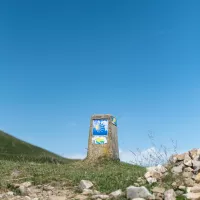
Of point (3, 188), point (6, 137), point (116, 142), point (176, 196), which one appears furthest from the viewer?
point (6, 137)

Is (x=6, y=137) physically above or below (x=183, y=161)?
above

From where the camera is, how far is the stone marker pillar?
20.0 meters

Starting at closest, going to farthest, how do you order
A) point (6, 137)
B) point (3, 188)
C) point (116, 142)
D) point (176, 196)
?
point (176, 196) < point (3, 188) < point (116, 142) < point (6, 137)

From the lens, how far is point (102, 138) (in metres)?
20.2

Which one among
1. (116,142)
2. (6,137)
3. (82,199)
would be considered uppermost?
(6,137)

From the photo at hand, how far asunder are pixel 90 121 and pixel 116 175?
288 inches

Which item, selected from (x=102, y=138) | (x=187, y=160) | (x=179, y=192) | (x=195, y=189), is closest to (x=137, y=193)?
(x=179, y=192)

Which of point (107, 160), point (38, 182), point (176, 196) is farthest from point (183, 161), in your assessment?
point (107, 160)

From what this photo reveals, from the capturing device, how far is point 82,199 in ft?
36.3

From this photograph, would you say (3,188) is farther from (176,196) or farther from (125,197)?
(176,196)

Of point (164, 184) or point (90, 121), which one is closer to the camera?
point (164, 184)

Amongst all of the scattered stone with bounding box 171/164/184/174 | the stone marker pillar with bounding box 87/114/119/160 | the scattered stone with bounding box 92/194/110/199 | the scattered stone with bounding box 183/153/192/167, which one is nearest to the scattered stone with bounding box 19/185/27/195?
the scattered stone with bounding box 92/194/110/199

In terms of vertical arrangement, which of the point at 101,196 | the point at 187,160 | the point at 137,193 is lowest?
the point at 101,196

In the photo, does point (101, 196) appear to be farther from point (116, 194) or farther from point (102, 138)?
point (102, 138)
